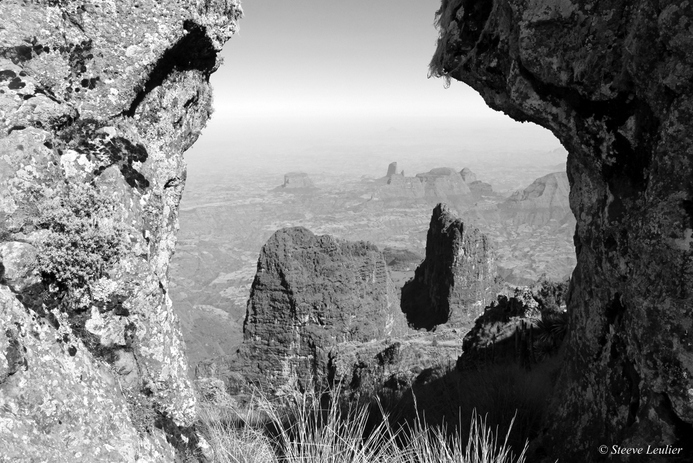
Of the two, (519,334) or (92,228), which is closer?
(92,228)

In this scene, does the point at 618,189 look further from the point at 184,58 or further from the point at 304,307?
the point at 304,307

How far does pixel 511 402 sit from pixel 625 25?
4023 mm

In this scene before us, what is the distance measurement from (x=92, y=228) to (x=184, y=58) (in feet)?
5.89

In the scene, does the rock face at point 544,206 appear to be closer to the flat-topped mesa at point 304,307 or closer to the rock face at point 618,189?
the flat-topped mesa at point 304,307

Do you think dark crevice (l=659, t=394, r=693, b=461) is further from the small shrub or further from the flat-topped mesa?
the flat-topped mesa

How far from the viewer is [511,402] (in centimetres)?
538

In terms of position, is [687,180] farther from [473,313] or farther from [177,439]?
[473,313]

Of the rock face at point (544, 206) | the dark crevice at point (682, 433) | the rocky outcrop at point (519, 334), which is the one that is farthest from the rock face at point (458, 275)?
the rock face at point (544, 206)

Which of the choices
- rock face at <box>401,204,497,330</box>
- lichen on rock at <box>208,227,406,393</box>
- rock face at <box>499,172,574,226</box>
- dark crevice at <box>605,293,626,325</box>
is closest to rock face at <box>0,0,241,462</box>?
dark crevice at <box>605,293,626,325</box>

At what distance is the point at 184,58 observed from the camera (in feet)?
13.2

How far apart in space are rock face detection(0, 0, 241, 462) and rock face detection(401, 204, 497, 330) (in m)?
30.5

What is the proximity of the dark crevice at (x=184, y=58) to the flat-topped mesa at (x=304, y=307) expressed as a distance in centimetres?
2183

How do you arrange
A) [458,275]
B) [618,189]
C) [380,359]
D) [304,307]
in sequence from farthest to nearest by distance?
[458,275] < [304,307] < [380,359] < [618,189]

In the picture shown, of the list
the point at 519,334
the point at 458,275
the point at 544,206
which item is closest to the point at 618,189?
the point at 519,334
